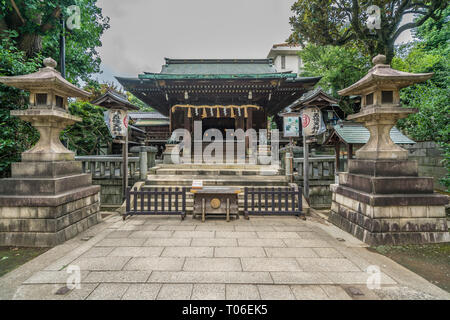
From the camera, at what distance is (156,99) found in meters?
13.2

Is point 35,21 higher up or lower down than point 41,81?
higher up

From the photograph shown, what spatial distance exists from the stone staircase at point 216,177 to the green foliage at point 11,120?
12.4ft

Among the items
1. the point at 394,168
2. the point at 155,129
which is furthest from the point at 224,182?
the point at 155,129

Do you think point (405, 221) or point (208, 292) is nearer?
point (208, 292)

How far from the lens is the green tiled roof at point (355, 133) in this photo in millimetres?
6506

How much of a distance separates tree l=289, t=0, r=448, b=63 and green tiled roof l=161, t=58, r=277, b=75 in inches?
155

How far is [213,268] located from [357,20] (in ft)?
43.6

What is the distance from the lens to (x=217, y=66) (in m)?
15.6

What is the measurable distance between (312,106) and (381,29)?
24.9ft

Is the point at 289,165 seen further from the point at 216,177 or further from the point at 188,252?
the point at 188,252

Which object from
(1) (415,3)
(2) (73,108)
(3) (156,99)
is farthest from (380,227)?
(2) (73,108)

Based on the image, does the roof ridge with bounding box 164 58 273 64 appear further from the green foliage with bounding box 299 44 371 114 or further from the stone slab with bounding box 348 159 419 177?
the stone slab with bounding box 348 159 419 177

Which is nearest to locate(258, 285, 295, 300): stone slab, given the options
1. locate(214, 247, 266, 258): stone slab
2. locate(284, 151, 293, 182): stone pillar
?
locate(214, 247, 266, 258): stone slab

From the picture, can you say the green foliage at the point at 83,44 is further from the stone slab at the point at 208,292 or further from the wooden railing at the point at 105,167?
the stone slab at the point at 208,292
